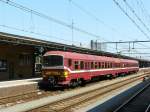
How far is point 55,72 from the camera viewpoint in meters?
26.2

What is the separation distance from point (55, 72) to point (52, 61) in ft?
2.78

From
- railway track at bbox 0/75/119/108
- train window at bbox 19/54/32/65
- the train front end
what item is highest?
train window at bbox 19/54/32/65

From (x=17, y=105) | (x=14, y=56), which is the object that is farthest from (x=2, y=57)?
(x=17, y=105)

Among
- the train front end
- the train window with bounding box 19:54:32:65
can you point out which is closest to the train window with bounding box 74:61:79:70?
the train front end

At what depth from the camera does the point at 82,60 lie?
2975cm

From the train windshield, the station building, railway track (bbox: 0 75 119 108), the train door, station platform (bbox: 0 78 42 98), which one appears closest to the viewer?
railway track (bbox: 0 75 119 108)

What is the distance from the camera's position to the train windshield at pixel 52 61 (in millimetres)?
26125

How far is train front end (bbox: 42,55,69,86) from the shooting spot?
25922 mm

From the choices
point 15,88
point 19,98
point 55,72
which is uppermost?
point 55,72

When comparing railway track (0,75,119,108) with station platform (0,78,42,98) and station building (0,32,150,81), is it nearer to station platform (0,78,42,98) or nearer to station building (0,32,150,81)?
station platform (0,78,42,98)

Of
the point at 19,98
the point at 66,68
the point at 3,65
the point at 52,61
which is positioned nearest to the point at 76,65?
the point at 66,68

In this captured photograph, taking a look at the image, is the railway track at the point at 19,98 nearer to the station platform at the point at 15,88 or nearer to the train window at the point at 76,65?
the station platform at the point at 15,88

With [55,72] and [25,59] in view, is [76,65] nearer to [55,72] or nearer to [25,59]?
[55,72]

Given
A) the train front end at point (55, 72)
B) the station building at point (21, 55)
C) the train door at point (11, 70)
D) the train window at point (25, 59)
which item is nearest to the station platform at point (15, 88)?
the train front end at point (55, 72)
